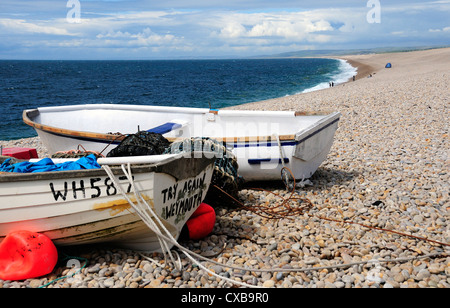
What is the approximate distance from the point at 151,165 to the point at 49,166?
1.35 m

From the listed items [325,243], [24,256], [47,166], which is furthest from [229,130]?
[24,256]

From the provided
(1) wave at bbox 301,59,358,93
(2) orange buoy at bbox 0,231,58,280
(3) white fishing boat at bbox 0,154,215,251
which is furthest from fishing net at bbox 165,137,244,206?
(1) wave at bbox 301,59,358,93

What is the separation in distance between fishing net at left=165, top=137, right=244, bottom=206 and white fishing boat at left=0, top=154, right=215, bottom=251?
3.82 feet

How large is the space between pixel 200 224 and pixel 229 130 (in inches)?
162

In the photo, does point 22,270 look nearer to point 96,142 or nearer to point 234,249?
point 234,249

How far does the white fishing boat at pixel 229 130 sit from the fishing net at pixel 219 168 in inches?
21.8

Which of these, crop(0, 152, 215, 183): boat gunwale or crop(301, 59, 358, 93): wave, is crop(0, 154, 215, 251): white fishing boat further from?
crop(301, 59, 358, 93): wave

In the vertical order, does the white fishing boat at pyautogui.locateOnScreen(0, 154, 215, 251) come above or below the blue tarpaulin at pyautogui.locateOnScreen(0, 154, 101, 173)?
below

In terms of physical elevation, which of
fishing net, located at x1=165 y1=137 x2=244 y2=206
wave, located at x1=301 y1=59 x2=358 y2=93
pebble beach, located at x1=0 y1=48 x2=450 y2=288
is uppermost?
wave, located at x1=301 y1=59 x2=358 y2=93

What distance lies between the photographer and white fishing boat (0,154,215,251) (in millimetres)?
4129

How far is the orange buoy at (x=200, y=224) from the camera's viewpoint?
5055 mm

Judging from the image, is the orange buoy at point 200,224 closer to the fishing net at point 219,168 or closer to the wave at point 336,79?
the fishing net at point 219,168

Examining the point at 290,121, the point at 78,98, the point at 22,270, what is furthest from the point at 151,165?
the point at 78,98
